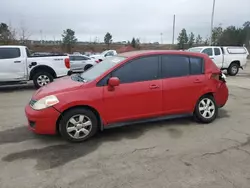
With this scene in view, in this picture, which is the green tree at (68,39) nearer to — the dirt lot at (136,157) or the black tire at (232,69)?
the black tire at (232,69)

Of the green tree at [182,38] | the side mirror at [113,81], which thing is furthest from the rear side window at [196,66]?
the green tree at [182,38]

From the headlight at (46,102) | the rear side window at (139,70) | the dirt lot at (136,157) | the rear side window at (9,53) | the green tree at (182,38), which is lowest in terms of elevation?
the dirt lot at (136,157)

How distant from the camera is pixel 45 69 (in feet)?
36.8

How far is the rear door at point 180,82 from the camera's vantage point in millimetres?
5406

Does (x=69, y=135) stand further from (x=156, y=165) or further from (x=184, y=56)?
(x=184, y=56)

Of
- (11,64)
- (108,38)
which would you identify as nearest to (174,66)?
(11,64)

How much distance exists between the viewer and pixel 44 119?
4598 mm

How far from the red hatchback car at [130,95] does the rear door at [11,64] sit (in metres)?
5.97

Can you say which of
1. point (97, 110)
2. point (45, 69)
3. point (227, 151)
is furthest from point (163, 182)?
point (45, 69)

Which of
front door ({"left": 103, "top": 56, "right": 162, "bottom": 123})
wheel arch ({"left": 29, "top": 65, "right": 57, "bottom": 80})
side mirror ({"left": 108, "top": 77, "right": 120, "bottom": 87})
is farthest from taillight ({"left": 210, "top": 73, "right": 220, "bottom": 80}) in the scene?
A: wheel arch ({"left": 29, "top": 65, "right": 57, "bottom": 80})

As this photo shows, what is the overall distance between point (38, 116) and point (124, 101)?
153cm

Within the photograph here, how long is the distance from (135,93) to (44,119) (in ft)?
5.53

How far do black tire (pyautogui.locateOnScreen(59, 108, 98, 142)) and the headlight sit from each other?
291mm

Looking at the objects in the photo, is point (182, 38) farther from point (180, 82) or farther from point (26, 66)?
point (180, 82)
